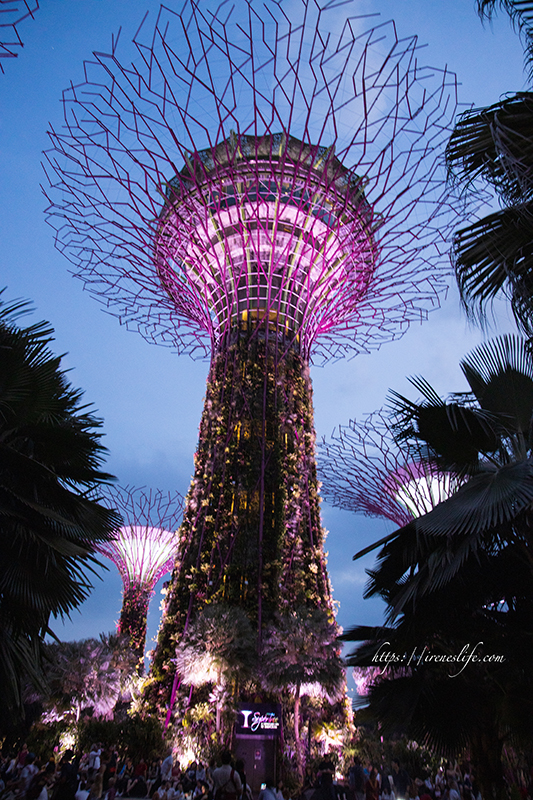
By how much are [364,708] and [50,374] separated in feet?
19.0

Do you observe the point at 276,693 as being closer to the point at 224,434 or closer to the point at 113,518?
the point at 224,434

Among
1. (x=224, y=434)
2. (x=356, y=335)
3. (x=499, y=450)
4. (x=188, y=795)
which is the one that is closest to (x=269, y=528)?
(x=224, y=434)

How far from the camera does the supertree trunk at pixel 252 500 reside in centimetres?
1489

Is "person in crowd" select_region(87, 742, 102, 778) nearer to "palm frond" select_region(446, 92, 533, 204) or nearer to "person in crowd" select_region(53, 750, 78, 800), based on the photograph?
"person in crowd" select_region(53, 750, 78, 800)

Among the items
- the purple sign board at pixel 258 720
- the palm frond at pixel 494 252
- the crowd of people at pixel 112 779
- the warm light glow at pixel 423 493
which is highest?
the warm light glow at pixel 423 493

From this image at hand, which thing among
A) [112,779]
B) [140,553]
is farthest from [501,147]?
[140,553]

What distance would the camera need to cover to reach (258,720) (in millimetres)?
12508

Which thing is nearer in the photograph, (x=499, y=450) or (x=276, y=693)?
(x=499, y=450)

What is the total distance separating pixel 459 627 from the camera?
634 centimetres

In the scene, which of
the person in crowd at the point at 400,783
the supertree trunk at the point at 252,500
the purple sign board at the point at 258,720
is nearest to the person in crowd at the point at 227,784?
the purple sign board at the point at 258,720

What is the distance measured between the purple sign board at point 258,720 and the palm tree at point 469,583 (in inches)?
269

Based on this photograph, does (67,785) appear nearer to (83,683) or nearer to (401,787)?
(401,787)

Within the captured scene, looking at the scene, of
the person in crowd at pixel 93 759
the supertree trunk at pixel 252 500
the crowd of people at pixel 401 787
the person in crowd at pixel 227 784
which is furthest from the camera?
the supertree trunk at pixel 252 500

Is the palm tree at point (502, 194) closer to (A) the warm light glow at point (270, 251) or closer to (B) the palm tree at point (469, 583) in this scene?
(B) the palm tree at point (469, 583)
